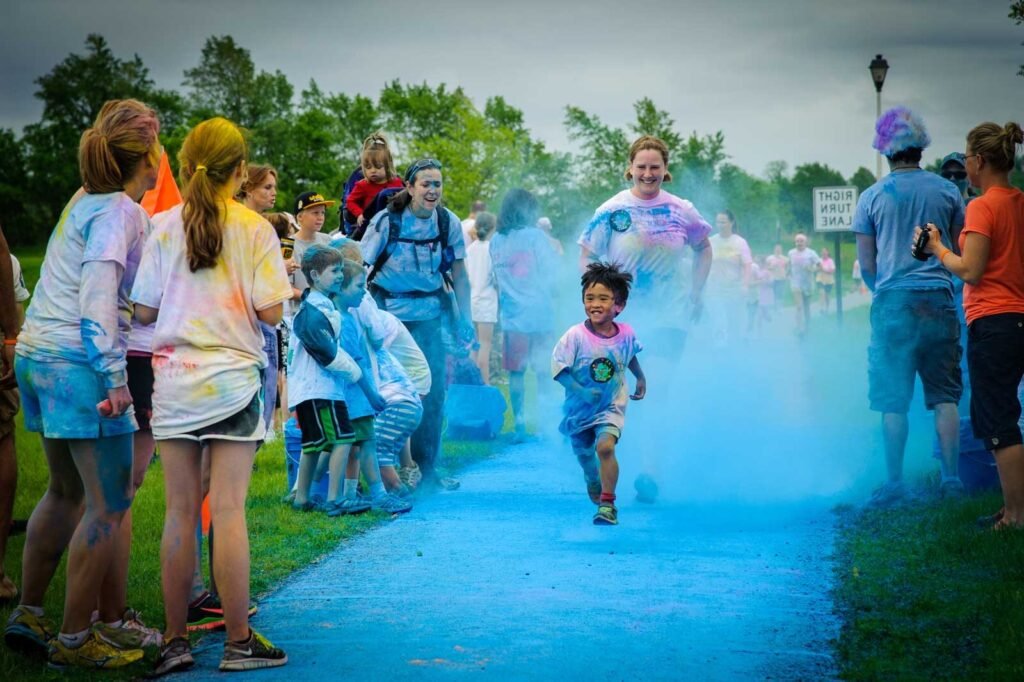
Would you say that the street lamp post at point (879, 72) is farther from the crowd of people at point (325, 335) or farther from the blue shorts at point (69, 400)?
the blue shorts at point (69, 400)

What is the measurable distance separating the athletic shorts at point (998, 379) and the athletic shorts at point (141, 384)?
442 cm

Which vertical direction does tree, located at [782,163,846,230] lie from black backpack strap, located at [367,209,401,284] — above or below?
above

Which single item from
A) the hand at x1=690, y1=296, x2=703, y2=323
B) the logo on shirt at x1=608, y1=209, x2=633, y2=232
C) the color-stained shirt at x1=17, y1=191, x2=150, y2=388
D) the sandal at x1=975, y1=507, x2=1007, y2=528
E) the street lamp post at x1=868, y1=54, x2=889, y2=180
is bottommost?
the sandal at x1=975, y1=507, x2=1007, y2=528

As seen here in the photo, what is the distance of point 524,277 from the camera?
1258 centimetres

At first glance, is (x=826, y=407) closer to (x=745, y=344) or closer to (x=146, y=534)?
(x=146, y=534)

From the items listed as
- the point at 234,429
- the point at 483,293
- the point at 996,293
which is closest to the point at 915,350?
the point at 996,293

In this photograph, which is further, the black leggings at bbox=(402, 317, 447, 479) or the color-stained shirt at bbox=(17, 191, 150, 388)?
the black leggings at bbox=(402, 317, 447, 479)

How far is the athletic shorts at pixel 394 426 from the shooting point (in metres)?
8.77

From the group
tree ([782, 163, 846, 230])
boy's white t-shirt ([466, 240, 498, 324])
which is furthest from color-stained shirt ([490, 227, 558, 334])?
tree ([782, 163, 846, 230])

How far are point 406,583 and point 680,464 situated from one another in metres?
3.73

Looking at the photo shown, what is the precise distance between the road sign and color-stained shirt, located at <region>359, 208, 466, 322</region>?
1851cm

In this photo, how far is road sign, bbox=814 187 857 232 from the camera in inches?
1031

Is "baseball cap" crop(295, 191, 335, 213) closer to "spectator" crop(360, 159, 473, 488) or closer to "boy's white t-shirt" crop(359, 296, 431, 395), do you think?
"spectator" crop(360, 159, 473, 488)

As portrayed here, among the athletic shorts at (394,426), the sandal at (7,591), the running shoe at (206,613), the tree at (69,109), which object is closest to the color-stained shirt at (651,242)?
the athletic shorts at (394,426)
